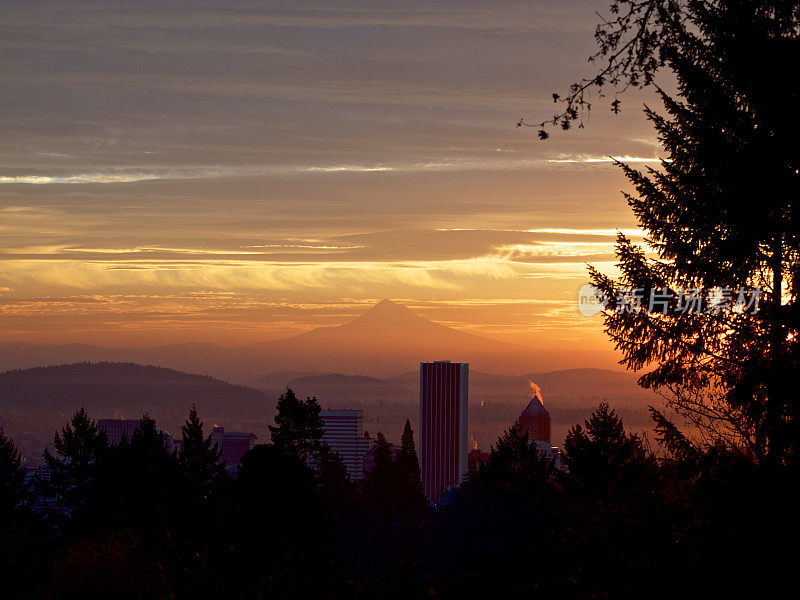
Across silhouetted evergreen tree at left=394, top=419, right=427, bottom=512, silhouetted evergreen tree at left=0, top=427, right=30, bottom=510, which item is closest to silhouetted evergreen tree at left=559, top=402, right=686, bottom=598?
silhouetted evergreen tree at left=0, top=427, right=30, bottom=510

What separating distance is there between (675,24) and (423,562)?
33.4 m

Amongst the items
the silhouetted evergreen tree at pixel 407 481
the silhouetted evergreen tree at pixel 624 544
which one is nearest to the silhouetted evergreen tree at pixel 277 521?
the silhouetted evergreen tree at pixel 624 544

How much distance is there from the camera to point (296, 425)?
215 ft

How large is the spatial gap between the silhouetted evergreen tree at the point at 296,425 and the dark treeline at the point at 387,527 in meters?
0.15

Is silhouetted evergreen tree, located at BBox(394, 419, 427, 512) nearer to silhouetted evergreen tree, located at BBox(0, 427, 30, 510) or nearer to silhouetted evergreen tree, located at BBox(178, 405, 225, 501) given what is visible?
silhouetted evergreen tree, located at BBox(178, 405, 225, 501)

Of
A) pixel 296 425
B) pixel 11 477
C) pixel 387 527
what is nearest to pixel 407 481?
pixel 296 425

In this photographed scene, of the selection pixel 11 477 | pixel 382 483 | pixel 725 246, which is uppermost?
pixel 725 246

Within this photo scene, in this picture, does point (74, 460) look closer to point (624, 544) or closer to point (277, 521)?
point (277, 521)

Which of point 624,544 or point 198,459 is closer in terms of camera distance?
point 624,544

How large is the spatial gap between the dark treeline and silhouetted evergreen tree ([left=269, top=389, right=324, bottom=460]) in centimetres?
15

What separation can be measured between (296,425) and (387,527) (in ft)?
55.3

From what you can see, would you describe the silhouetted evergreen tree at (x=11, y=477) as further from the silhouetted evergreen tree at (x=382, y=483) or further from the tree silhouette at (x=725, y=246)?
the tree silhouette at (x=725, y=246)

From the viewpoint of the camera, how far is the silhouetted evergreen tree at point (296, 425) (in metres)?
65.0

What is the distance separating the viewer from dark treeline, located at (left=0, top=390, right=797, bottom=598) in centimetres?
1409
